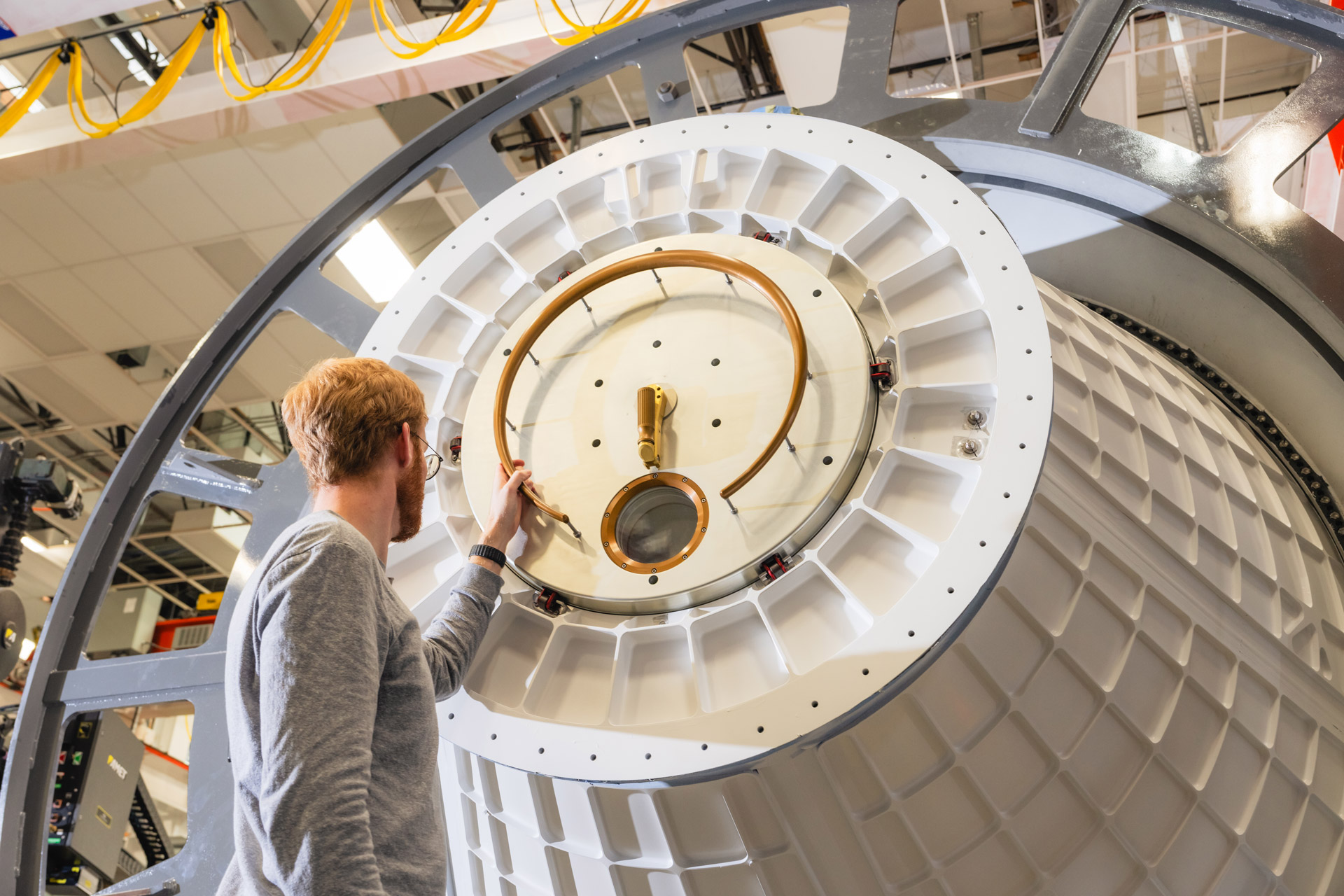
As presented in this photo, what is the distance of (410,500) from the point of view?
2.06 metres

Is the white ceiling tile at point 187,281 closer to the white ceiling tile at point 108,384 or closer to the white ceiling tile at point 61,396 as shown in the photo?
the white ceiling tile at point 108,384

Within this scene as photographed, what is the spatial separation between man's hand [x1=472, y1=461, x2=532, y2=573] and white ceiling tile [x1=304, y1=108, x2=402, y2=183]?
18.8 feet

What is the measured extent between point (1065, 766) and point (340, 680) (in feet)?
4.55

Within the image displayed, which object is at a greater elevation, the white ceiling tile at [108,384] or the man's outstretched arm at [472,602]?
the white ceiling tile at [108,384]

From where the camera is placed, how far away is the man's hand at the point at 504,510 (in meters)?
2.29

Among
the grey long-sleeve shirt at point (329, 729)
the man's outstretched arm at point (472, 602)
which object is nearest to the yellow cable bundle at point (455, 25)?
the man's outstretched arm at point (472, 602)

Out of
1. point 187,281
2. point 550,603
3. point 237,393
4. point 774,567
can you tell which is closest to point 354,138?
point 187,281

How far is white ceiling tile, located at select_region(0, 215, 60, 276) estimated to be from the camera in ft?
28.1

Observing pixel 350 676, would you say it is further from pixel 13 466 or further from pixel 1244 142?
pixel 13 466

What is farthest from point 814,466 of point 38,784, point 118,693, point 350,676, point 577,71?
point 38,784

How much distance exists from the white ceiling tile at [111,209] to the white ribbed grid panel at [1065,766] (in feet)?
24.3

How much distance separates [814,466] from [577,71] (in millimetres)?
1866

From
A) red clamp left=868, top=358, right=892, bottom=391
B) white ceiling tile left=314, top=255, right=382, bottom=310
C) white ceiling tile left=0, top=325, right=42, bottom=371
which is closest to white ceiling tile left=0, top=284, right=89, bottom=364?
white ceiling tile left=0, top=325, right=42, bottom=371

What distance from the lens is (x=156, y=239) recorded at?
8648 mm
